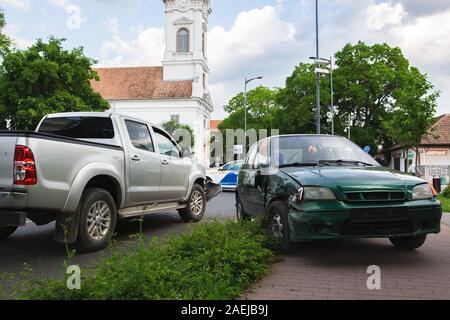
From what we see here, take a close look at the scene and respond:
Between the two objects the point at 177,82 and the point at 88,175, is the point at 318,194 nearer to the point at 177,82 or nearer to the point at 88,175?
the point at 88,175

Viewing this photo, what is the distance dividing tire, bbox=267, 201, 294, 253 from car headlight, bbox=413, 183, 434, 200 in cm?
153

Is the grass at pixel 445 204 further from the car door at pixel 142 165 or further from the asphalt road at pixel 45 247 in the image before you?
the car door at pixel 142 165

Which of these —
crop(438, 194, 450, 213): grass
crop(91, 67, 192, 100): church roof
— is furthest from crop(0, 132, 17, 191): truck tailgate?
crop(91, 67, 192, 100): church roof

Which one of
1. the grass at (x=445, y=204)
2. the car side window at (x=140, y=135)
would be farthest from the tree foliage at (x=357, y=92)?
the car side window at (x=140, y=135)

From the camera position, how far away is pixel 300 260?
5.85m

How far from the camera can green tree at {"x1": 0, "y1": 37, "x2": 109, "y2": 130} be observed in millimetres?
31438

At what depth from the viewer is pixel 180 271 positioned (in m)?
4.52

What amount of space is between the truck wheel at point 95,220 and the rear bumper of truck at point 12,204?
2.83 ft

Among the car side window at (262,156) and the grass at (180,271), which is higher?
the car side window at (262,156)

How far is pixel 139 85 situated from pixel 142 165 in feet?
233

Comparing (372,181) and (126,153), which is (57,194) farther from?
(372,181)

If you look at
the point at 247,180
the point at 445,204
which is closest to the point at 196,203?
the point at 247,180

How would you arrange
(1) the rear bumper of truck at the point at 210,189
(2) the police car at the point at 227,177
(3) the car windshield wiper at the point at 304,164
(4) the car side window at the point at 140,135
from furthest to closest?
(2) the police car at the point at 227,177, (1) the rear bumper of truck at the point at 210,189, (4) the car side window at the point at 140,135, (3) the car windshield wiper at the point at 304,164

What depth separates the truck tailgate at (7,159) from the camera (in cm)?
538
